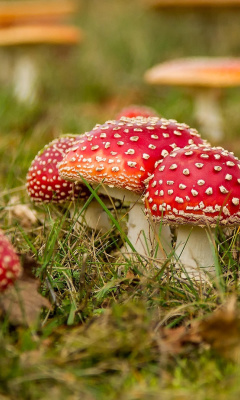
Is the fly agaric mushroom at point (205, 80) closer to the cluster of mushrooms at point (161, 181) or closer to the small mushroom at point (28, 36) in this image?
the small mushroom at point (28, 36)

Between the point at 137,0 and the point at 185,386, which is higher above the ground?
the point at 137,0

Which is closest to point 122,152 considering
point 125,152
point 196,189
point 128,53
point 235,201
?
point 125,152

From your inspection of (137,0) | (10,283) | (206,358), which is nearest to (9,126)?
(10,283)

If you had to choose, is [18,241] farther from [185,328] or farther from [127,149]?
[185,328]

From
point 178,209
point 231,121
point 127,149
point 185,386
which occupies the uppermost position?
point 127,149

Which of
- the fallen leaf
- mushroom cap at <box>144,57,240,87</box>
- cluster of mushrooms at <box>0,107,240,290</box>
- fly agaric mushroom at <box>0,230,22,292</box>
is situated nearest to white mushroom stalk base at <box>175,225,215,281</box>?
cluster of mushrooms at <box>0,107,240,290</box>

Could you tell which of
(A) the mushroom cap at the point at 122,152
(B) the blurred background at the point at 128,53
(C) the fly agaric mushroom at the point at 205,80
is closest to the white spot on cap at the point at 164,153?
(A) the mushroom cap at the point at 122,152

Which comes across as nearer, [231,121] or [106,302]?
[106,302]
